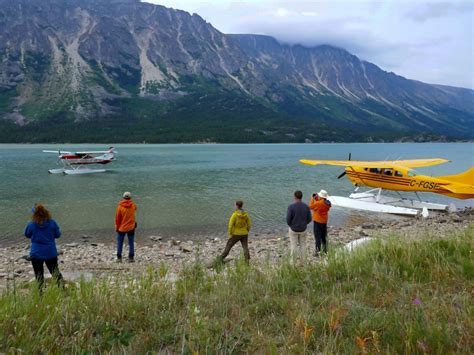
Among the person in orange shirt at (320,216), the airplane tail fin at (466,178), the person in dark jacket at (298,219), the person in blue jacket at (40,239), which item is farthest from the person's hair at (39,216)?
the airplane tail fin at (466,178)

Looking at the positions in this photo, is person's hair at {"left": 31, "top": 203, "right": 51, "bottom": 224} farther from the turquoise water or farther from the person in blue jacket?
the turquoise water

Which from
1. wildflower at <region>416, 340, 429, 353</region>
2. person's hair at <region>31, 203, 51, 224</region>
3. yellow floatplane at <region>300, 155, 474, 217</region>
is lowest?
yellow floatplane at <region>300, 155, 474, 217</region>

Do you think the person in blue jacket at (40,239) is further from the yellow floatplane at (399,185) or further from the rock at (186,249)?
the yellow floatplane at (399,185)

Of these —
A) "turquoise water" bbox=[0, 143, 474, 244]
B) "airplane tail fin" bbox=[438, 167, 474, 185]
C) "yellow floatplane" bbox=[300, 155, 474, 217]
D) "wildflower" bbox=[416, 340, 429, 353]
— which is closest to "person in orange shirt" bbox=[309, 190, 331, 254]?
"turquoise water" bbox=[0, 143, 474, 244]

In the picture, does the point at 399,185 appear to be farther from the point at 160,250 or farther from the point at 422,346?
the point at 422,346

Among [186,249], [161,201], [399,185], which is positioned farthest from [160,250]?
[399,185]

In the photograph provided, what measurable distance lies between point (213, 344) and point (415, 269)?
104 inches

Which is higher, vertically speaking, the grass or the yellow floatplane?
the grass

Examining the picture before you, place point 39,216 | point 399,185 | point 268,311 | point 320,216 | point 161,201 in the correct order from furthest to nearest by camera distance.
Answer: point 161,201
point 399,185
point 320,216
point 39,216
point 268,311

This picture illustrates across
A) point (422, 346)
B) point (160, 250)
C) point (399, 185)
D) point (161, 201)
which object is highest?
point (422, 346)

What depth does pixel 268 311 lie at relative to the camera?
346 cm

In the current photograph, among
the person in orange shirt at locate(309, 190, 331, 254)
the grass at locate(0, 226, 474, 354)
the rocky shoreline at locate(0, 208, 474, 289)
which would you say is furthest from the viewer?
the rocky shoreline at locate(0, 208, 474, 289)

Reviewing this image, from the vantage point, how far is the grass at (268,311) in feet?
8.66

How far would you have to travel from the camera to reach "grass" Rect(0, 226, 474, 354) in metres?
2.64
